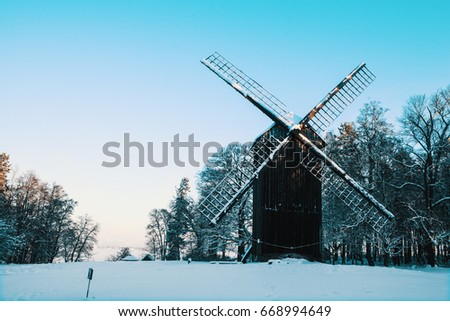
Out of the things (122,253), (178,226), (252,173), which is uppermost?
(252,173)

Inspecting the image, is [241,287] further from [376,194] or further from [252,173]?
[376,194]

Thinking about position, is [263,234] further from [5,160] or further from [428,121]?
[5,160]

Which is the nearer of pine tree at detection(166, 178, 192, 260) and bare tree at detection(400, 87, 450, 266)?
bare tree at detection(400, 87, 450, 266)

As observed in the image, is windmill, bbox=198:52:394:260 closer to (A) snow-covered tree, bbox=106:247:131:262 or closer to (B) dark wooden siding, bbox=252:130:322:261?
(B) dark wooden siding, bbox=252:130:322:261

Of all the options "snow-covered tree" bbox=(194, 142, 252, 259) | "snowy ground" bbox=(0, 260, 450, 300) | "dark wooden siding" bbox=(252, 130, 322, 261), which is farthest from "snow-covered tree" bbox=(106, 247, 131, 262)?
"snowy ground" bbox=(0, 260, 450, 300)

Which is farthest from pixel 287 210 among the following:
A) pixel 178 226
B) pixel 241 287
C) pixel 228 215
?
pixel 178 226

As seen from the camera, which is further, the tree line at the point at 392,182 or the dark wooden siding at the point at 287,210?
the tree line at the point at 392,182

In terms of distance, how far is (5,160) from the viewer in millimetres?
35000

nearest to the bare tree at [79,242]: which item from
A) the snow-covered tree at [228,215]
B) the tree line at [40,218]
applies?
the tree line at [40,218]

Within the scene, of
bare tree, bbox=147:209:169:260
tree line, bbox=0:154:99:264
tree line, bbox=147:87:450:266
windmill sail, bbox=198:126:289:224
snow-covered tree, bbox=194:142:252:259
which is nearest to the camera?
windmill sail, bbox=198:126:289:224

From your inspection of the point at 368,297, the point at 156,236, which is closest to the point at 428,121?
the point at 368,297

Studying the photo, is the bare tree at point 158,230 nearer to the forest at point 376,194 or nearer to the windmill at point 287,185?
the forest at point 376,194

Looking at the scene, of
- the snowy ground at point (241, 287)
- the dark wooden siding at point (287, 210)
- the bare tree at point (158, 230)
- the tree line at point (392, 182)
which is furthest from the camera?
the bare tree at point (158, 230)
